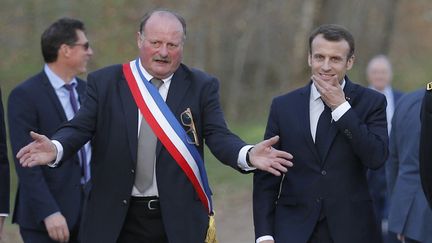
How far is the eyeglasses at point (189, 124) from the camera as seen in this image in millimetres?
5949

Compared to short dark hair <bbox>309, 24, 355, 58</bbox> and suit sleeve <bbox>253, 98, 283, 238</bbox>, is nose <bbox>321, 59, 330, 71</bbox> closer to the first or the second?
short dark hair <bbox>309, 24, 355, 58</bbox>

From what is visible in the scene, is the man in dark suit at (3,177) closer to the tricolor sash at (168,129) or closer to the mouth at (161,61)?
the tricolor sash at (168,129)

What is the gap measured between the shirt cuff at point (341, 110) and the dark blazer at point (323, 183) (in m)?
0.13

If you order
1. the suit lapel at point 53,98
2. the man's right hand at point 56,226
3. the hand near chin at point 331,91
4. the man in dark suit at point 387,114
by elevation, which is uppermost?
the hand near chin at point 331,91

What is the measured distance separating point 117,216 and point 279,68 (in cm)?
2179

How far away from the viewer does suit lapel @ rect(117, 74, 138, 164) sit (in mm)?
5832

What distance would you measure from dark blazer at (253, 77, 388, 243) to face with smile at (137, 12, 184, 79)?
765 millimetres

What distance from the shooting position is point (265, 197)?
20.0 ft

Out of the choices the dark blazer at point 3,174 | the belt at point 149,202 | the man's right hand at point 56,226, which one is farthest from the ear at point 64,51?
the belt at point 149,202

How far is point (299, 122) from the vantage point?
240 inches

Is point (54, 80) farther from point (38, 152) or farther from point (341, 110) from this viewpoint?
point (341, 110)

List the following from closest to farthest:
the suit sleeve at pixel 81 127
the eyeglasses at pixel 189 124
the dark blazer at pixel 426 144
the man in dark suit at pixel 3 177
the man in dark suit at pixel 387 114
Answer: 1. the dark blazer at pixel 426 144
2. the suit sleeve at pixel 81 127
3. the eyeglasses at pixel 189 124
4. the man in dark suit at pixel 3 177
5. the man in dark suit at pixel 387 114

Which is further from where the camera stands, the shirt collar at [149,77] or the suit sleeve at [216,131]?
the shirt collar at [149,77]

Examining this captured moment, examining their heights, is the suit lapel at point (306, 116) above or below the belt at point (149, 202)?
above
